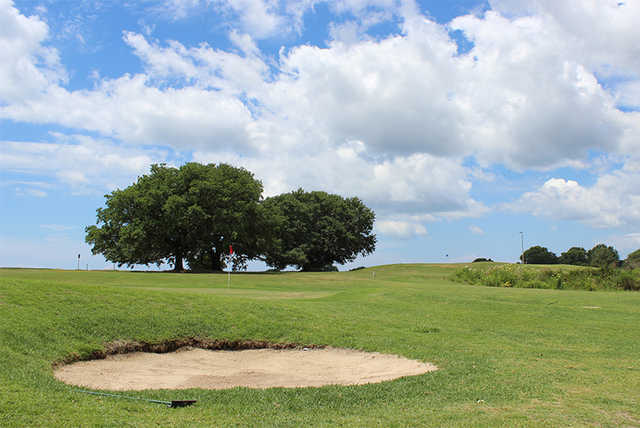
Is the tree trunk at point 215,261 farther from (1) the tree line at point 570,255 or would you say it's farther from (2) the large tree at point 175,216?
(1) the tree line at point 570,255

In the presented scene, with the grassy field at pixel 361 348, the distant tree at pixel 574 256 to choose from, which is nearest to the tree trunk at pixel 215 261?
the grassy field at pixel 361 348

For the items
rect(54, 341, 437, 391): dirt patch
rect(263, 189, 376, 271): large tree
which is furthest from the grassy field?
rect(263, 189, 376, 271): large tree

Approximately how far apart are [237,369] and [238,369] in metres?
0.02

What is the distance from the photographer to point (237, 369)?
34.5 ft

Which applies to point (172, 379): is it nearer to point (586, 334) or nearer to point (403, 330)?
point (403, 330)

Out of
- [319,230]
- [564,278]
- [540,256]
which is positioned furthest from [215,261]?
[540,256]

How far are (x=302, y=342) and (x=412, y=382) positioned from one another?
458 centimetres

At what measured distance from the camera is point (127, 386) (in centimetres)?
838

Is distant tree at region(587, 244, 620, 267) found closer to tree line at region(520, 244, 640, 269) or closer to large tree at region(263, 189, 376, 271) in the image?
tree line at region(520, 244, 640, 269)

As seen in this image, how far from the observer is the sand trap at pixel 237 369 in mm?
8828

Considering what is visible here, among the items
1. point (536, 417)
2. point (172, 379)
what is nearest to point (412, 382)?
point (536, 417)

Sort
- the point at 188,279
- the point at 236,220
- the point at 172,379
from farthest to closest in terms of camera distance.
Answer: the point at 236,220 < the point at 188,279 < the point at 172,379

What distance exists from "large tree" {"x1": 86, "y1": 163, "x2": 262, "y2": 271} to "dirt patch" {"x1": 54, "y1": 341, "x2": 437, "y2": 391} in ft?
130

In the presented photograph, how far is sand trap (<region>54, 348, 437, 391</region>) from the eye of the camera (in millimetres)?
8828
